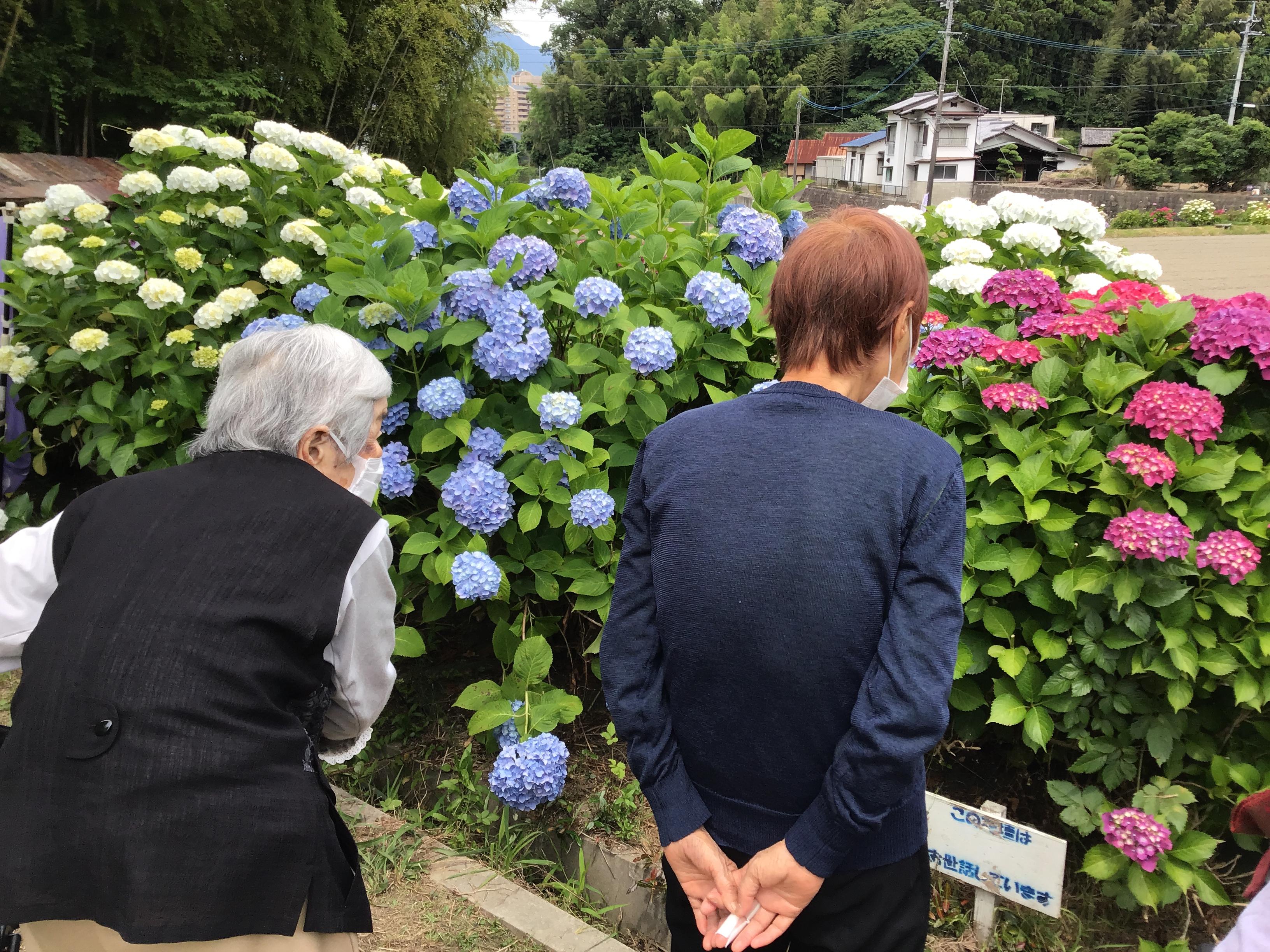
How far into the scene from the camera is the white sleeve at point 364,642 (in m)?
1.31

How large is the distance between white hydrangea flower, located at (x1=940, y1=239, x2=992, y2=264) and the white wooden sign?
1.49 m

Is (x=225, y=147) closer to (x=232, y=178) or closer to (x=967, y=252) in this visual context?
(x=232, y=178)

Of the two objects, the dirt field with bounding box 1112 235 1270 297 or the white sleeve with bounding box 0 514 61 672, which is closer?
the white sleeve with bounding box 0 514 61 672

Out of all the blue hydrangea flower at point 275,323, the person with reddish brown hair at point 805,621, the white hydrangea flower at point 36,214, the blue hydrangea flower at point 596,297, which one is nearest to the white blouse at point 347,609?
the person with reddish brown hair at point 805,621

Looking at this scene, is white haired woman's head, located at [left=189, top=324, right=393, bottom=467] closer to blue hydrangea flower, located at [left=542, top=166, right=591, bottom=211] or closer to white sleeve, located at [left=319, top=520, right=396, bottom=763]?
white sleeve, located at [left=319, top=520, right=396, bottom=763]

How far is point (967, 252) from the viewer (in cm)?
250

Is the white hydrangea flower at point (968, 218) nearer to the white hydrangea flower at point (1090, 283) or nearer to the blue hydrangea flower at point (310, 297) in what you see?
the white hydrangea flower at point (1090, 283)

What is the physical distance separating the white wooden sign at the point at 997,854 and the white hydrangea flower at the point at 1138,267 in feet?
5.70

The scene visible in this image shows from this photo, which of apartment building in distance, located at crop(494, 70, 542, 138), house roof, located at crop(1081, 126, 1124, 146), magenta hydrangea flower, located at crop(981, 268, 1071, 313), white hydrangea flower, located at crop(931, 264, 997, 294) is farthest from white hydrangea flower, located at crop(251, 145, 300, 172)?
house roof, located at crop(1081, 126, 1124, 146)

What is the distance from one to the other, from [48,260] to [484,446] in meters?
2.10

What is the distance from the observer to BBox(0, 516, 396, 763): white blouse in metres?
1.32

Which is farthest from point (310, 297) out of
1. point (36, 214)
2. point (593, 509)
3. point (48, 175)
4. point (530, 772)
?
point (48, 175)

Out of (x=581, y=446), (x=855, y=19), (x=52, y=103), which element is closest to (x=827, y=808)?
(x=581, y=446)

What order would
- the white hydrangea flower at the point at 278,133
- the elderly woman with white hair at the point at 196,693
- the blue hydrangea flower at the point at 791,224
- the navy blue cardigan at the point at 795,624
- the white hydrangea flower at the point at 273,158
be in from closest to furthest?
the navy blue cardigan at the point at 795,624 < the elderly woman with white hair at the point at 196,693 < the blue hydrangea flower at the point at 791,224 < the white hydrangea flower at the point at 273,158 < the white hydrangea flower at the point at 278,133
